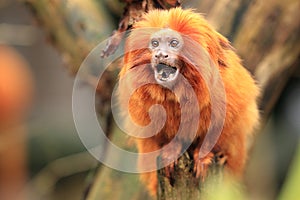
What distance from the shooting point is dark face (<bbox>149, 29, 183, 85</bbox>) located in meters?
0.57

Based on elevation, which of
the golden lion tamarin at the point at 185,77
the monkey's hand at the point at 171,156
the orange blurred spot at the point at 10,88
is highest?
the golden lion tamarin at the point at 185,77

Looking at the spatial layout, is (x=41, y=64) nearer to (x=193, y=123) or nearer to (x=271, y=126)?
(x=271, y=126)

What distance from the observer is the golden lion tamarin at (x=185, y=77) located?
589mm

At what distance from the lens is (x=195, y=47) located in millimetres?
→ 595

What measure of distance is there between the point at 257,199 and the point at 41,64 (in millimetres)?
871

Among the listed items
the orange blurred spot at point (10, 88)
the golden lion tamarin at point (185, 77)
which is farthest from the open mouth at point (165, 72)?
the orange blurred spot at point (10, 88)

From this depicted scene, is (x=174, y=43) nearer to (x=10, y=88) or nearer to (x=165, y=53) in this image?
(x=165, y=53)

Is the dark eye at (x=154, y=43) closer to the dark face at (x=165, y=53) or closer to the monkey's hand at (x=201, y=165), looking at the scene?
the dark face at (x=165, y=53)

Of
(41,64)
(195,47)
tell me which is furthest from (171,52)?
(41,64)

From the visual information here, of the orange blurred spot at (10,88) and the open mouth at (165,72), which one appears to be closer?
the open mouth at (165,72)

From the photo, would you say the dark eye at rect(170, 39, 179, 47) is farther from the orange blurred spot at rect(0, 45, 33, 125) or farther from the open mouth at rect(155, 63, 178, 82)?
the orange blurred spot at rect(0, 45, 33, 125)

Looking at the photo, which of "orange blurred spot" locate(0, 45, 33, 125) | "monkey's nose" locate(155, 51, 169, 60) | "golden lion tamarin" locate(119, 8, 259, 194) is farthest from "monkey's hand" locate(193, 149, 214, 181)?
"orange blurred spot" locate(0, 45, 33, 125)

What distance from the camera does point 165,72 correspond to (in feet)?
1.92

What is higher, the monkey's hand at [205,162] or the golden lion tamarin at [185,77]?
the golden lion tamarin at [185,77]
